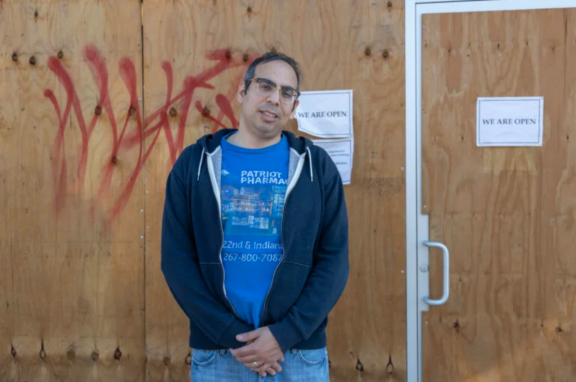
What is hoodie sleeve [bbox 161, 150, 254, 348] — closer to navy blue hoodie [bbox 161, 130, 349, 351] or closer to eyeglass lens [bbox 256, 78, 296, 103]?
navy blue hoodie [bbox 161, 130, 349, 351]

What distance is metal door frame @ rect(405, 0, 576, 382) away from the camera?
2881mm

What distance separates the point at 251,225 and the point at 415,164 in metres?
1.34

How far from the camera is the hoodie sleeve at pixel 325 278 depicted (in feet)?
6.00

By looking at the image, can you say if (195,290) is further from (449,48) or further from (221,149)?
(449,48)

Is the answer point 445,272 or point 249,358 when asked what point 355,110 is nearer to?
point 445,272

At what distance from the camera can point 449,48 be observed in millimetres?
2867

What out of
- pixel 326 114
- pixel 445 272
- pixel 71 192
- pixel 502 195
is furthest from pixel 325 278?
pixel 71 192

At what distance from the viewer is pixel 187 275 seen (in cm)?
187

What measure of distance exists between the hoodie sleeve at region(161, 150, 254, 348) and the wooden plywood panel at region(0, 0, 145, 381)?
121 centimetres

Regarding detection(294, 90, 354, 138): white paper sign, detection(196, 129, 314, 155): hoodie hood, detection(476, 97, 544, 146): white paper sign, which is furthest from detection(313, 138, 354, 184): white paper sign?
detection(196, 129, 314, 155): hoodie hood

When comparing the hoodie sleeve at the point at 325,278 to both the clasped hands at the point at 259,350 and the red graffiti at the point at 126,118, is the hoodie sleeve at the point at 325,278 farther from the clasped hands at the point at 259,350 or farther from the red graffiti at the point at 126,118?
the red graffiti at the point at 126,118

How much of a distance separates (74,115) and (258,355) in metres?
2.06

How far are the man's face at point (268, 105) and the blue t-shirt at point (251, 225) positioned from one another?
0.31 feet

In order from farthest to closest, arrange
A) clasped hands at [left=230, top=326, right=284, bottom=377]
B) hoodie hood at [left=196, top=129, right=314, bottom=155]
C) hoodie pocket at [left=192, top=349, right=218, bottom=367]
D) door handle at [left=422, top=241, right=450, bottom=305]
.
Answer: door handle at [left=422, top=241, right=450, bottom=305], hoodie hood at [left=196, top=129, right=314, bottom=155], hoodie pocket at [left=192, top=349, right=218, bottom=367], clasped hands at [left=230, top=326, right=284, bottom=377]
